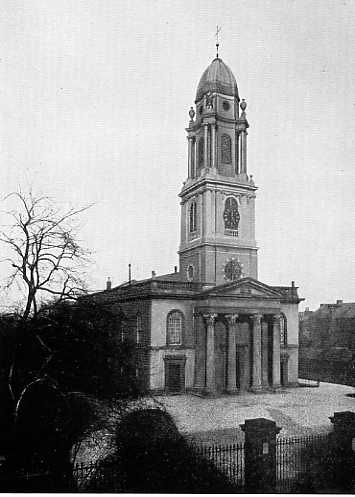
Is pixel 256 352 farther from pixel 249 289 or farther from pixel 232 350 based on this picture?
pixel 249 289

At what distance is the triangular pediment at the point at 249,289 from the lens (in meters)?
19.9

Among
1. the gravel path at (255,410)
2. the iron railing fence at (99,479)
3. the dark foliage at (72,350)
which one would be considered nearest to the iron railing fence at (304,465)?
the gravel path at (255,410)

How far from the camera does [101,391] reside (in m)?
8.97

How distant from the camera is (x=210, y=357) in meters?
18.5

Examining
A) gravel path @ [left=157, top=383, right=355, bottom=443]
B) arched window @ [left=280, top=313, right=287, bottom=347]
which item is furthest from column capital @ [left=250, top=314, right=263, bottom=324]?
gravel path @ [left=157, top=383, right=355, bottom=443]

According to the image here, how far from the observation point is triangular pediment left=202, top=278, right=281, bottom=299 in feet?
65.3

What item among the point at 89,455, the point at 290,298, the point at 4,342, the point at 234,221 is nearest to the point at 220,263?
the point at 234,221

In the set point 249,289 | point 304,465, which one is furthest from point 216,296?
point 304,465

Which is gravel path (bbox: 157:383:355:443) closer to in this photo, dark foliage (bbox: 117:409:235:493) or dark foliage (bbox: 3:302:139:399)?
dark foliage (bbox: 117:409:235:493)

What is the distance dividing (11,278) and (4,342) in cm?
119

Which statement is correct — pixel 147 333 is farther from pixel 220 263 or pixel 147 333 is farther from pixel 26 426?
pixel 26 426

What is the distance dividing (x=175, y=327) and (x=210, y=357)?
1.95 meters

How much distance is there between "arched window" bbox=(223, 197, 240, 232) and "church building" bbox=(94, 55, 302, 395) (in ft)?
0.16

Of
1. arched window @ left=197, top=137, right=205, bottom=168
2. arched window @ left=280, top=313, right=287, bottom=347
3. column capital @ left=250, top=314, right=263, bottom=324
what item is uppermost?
arched window @ left=197, top=137, right=205, bottom=168
